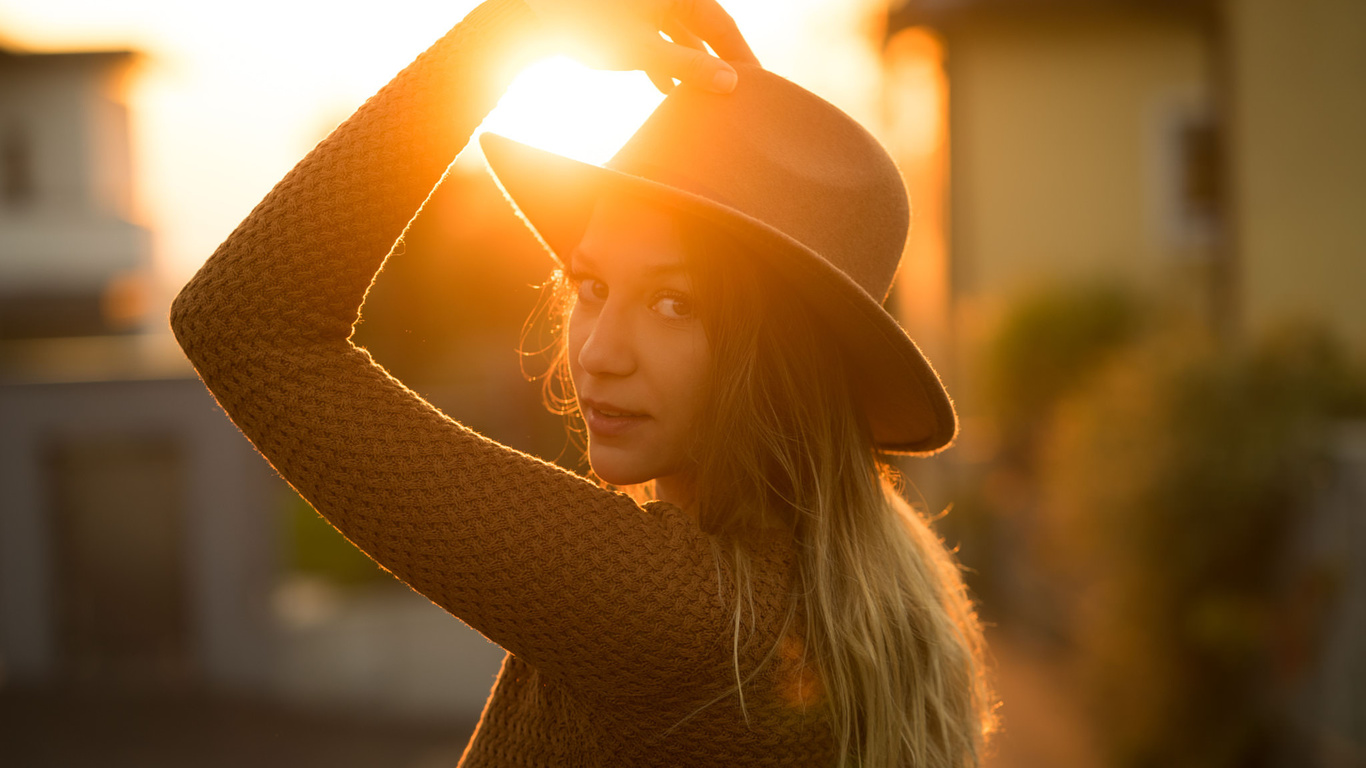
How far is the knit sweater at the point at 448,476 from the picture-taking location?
40.4 inches

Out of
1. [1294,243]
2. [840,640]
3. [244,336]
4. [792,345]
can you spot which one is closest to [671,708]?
[840,640]

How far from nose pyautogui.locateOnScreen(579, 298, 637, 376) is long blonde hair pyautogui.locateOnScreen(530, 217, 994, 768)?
Result: 0.30 ft

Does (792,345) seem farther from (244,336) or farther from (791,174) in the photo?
(244,336)

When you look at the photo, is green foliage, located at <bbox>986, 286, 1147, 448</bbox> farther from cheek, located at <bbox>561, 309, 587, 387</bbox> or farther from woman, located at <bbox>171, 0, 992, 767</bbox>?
cheek, located at <bbox>561, 309, 587, 387</bbox>

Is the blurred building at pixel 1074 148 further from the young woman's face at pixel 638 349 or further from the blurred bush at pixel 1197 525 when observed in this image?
the young woman's face at pixel 638 349

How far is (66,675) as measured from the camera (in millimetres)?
7637

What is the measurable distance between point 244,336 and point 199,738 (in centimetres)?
676

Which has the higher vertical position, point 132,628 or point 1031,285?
point 1031,285

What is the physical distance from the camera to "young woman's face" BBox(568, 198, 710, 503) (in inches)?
47.8

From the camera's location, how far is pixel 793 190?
3.99 ft

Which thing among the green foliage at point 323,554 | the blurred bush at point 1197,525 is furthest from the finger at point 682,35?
the green foliage at point 323,554

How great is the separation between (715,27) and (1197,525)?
12.9ft

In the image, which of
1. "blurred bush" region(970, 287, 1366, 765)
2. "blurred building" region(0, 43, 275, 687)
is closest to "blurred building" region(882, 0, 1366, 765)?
"blurred bush" region(970, 287, 1366, 765)

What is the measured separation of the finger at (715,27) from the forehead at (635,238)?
0.74ft
